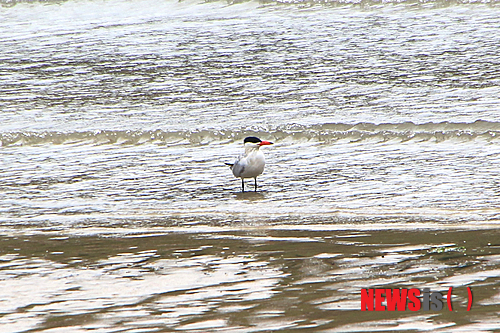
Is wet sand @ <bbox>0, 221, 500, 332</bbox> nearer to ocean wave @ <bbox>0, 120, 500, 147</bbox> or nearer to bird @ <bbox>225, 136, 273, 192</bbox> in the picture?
bird @ <bbox>225, 136, 273, 192</bbox>

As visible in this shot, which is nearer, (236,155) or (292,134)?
(236,155)

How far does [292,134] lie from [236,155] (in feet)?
3.36

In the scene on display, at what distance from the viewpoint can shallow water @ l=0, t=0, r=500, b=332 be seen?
3.66 meters

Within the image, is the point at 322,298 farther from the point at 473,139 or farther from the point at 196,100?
the point at 196,100

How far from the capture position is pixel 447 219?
5.58 m

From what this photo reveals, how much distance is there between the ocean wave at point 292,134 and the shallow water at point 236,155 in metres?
0.04

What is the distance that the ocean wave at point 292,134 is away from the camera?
894cm

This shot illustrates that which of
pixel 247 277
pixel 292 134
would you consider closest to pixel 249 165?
pixel 292 134

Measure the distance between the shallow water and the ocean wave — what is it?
0.13 ft

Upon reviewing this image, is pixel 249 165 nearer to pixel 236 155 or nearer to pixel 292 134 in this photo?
pixel 236 155

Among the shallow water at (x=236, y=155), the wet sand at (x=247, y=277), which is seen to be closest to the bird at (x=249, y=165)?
the shallow water at (x=236, y=155)

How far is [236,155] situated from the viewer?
889cm

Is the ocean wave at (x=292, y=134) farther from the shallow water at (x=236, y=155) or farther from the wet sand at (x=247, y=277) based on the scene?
the wet sand at (x=247, y=277)

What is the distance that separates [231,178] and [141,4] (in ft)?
36.6
